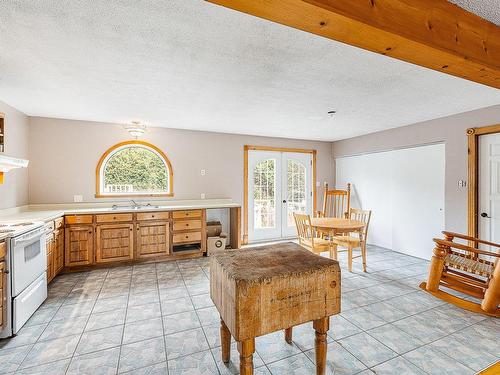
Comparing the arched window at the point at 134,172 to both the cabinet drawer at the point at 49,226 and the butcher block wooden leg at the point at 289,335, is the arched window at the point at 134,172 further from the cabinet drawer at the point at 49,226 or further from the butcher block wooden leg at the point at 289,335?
the butcher block wooden leg at the point at 289,335

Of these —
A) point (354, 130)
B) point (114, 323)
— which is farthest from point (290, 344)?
point (354, 130)

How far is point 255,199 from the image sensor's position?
18.0 ft

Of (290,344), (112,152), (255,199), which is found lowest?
(290,344)

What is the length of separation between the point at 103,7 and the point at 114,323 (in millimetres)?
2565

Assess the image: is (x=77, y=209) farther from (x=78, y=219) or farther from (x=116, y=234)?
(x=116, y=234)

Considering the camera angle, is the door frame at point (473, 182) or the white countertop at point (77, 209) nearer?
the white countertop at point (77, 209)

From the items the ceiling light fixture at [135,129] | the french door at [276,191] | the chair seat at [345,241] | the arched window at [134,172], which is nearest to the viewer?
the chair seat at [345,241]

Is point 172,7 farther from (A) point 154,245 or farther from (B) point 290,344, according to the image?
(A) point 154,245

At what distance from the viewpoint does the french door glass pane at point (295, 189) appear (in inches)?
227

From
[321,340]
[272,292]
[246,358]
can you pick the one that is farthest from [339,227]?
[246,358]

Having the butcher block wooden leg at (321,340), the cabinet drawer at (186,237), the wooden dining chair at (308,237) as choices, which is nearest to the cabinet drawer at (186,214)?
the cabinet drawer at (186,237)

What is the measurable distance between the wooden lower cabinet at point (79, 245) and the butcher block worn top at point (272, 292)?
2975mm

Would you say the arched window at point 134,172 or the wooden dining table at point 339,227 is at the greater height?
the arched window at point 134,172

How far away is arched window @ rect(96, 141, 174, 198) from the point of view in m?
4.46
